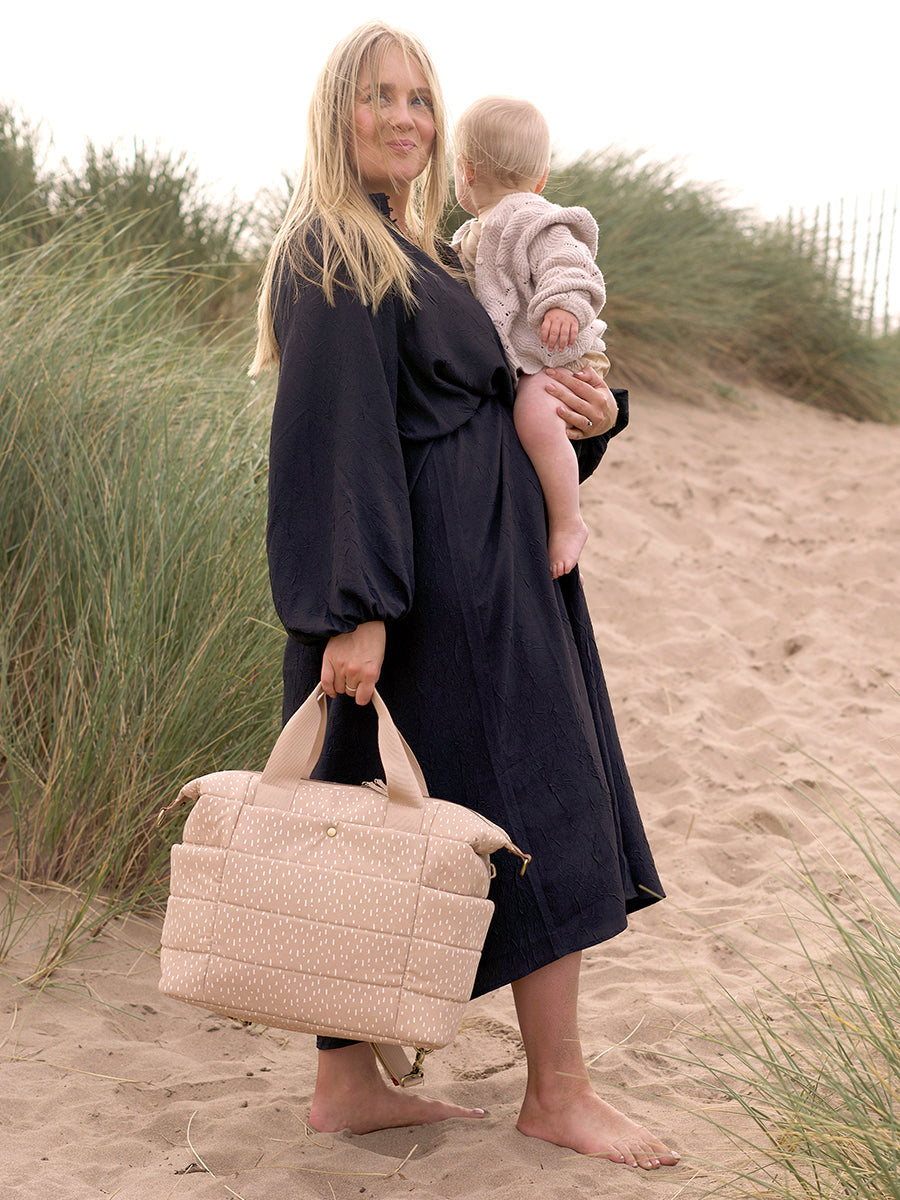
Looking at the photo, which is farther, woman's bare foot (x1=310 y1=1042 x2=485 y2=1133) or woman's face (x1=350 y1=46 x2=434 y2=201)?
woman's bare foot (x1=310 y1=1042 x2=485 y2=1133)

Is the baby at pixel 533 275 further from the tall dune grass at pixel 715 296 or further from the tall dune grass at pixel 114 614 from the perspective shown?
the tall dune grass at pixel 715 296

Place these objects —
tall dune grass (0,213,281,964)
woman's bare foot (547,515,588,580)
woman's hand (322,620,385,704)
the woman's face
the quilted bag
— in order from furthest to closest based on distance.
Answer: tall dune grass (0,213,281,964)
woman's bare foot (547,515,588,580)
the woman's face
woman's hand (322,620,385,704)
the quilted bag

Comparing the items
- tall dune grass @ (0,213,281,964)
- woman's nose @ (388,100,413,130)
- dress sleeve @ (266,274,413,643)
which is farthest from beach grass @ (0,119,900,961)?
dress sleeve @ (266,274,413,643)

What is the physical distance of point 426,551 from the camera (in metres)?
1.85

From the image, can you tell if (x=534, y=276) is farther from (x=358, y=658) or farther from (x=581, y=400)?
(x=358, y=658)

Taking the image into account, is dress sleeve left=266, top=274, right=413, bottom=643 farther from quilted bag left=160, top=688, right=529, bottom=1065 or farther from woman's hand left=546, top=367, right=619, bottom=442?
woman's hand left=546, top=367, right=619, bottom=442

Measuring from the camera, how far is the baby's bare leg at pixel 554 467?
1.96 meters

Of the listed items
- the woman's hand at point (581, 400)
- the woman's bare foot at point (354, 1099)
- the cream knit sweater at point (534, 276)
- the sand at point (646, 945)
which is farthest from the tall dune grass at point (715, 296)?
the woman's bare foot at point (354, 1099)

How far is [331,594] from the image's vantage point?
1.71 meters

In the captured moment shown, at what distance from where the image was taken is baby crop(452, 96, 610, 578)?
6.46 feet

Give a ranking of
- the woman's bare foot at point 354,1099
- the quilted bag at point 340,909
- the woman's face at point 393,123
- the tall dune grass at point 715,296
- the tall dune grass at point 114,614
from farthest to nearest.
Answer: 1. the tall dune grass at point 715,296
2. the tall dune grass at point 114,614
3. the woman's bare foot at point 354,1099
4. the woman's face at point 393,123
5. the quilted bag at point 340,909

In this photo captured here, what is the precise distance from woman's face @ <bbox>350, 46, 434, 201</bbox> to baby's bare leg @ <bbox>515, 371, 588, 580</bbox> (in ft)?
1.44

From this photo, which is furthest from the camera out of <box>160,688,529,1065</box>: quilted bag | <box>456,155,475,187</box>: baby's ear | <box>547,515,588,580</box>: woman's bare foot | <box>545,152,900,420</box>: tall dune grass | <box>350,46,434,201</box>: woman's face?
<box>545,152,900,420</box>: tall dune grass

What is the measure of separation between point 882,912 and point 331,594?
1863 mm
